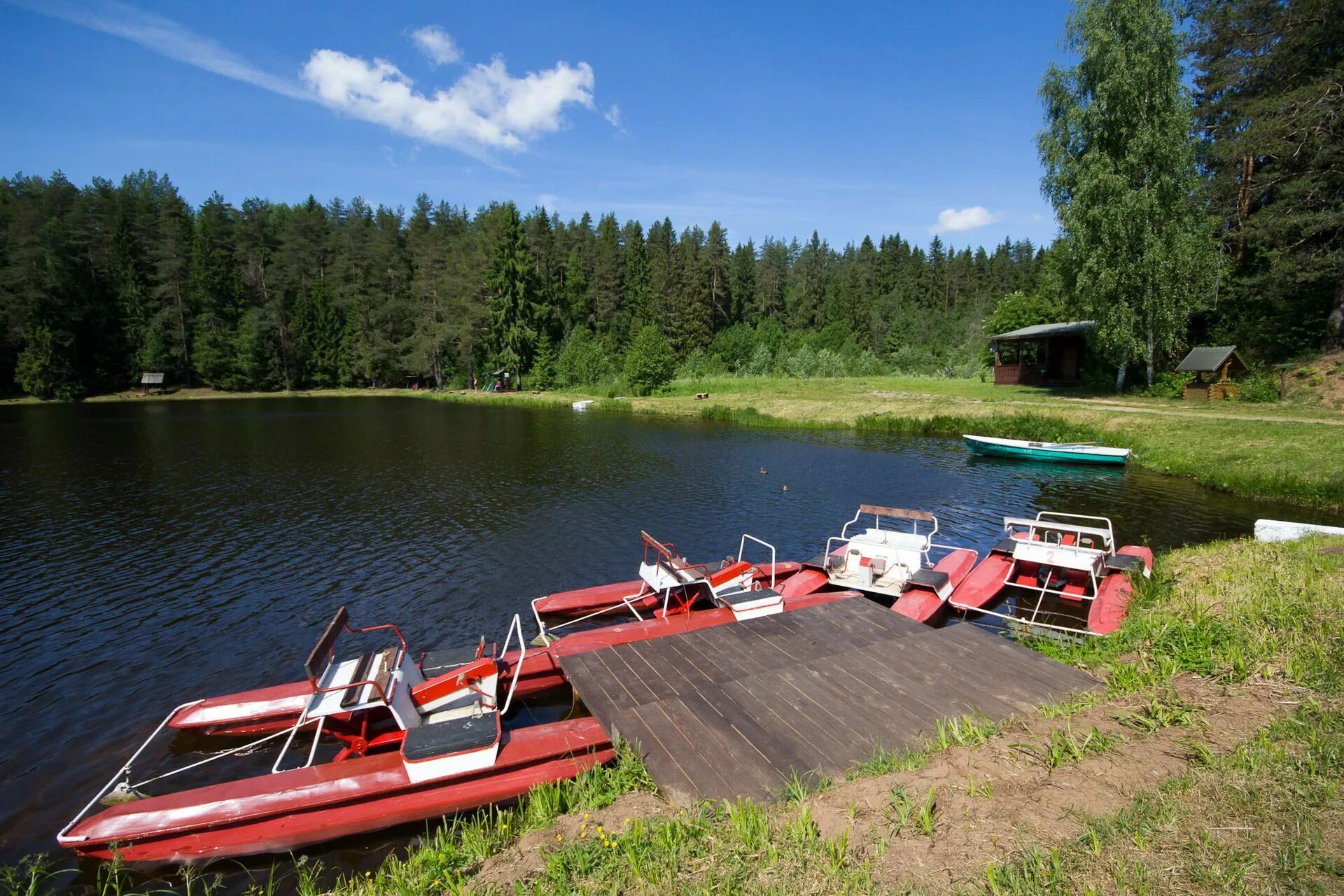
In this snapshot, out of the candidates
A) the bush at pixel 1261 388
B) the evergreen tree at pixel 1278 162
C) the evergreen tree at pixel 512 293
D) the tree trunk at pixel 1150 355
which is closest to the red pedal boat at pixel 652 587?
the bush at pixel 1261 388

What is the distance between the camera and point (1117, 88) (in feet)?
111

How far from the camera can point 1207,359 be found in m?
33.8

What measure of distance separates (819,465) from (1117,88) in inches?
1063

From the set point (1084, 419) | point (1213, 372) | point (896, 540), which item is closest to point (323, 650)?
point (896, 540)

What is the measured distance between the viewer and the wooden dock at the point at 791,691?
6738 mm

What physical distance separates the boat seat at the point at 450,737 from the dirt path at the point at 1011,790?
12.8 feet

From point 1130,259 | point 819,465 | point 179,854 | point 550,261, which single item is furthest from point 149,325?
point 1130,259

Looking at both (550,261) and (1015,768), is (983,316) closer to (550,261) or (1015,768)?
(550,261)

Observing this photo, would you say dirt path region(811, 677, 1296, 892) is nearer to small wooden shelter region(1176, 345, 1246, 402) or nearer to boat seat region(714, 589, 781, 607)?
boat seat region(714, 589, 781, 607)

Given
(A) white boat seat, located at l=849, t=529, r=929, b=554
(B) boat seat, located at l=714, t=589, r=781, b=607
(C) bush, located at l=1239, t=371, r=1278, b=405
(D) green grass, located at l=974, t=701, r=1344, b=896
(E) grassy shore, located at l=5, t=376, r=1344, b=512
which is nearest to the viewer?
(D) green grass, located at l=974, t=701, r=1344, b=896

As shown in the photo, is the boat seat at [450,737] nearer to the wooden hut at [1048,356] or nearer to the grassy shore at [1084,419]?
the grassy shore at [1084,419]

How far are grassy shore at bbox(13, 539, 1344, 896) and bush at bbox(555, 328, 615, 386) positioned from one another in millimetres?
66432

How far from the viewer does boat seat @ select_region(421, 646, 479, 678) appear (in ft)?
31.1

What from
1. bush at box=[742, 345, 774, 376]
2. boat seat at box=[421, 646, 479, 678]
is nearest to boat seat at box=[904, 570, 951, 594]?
boat seat at box=[421, 646, 479, 678]
